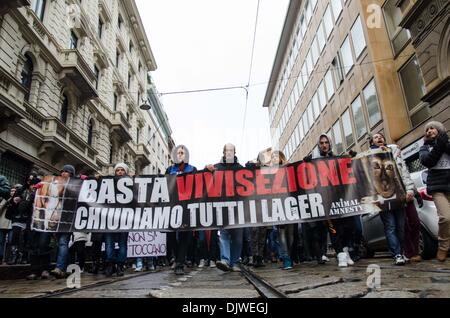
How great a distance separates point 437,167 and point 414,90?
10.7 meters

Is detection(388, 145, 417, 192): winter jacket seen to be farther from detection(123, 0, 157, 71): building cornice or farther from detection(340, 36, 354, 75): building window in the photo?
detection(123, 0, 157, 71): building cornice

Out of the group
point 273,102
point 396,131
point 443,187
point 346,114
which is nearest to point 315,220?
point 443,187

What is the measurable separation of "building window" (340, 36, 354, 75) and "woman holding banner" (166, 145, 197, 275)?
15667mm

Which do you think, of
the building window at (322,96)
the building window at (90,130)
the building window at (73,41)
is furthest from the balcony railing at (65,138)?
the building window at (322,96)

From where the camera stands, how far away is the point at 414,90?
13.7 meters

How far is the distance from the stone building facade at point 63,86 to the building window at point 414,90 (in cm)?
1478

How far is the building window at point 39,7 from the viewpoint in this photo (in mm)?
14442

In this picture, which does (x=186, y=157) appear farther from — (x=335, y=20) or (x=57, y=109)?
(x=335, y=20)

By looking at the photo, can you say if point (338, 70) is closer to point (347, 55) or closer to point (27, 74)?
point (347, 55)

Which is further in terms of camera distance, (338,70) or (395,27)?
(338,70)

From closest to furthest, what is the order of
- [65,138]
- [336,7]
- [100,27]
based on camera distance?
[65,138] → [336,7] → [100,27]

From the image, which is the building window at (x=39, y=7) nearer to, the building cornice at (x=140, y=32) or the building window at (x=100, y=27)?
the building window at (x=100, y=27)

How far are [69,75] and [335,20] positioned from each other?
15.7m

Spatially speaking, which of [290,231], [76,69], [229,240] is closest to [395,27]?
[290,231]
